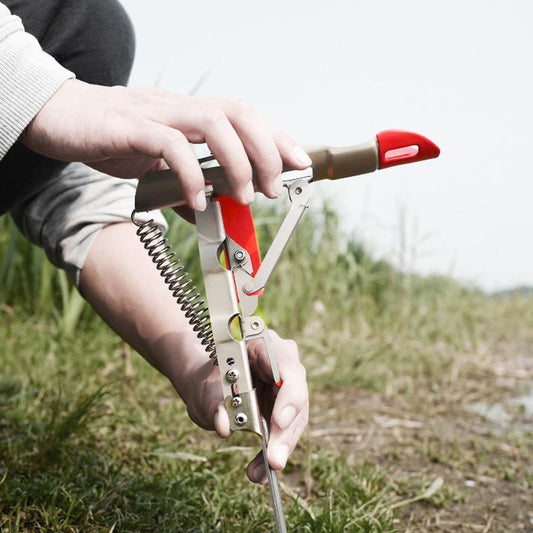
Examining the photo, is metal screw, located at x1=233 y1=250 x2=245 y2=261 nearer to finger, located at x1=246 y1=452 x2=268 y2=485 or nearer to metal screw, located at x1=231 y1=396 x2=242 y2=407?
metal screw, located at x1=231 y1=396 x2=242 y2=407

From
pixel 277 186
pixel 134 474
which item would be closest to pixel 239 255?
pixel 277 186

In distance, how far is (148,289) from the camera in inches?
51.5

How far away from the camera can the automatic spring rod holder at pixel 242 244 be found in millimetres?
933

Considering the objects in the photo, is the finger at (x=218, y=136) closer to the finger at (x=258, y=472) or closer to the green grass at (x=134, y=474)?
the finger at (x=258, y=472)

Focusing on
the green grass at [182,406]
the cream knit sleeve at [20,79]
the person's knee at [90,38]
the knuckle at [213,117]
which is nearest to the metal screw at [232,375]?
the green grass at [182,406]

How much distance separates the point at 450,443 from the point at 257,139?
147cm

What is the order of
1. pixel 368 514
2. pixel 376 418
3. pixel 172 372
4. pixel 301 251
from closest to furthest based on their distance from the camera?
pixel 172 372, pixel 368 514, pixel 376 418, pixel 301 251

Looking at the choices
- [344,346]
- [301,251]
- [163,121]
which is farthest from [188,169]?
[301,251]

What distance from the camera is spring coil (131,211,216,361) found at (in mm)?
1021

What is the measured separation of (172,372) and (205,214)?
0.37 metres

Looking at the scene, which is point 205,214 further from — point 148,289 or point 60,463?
point 60,463

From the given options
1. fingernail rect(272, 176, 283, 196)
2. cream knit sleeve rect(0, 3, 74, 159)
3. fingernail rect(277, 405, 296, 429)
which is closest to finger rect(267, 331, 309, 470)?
fingernail rect(277, 405, 296, 429)

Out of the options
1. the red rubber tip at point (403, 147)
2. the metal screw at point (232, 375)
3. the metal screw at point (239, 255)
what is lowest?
the metal screw at point (232, 375)

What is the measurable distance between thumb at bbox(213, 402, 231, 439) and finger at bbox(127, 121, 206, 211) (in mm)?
299
